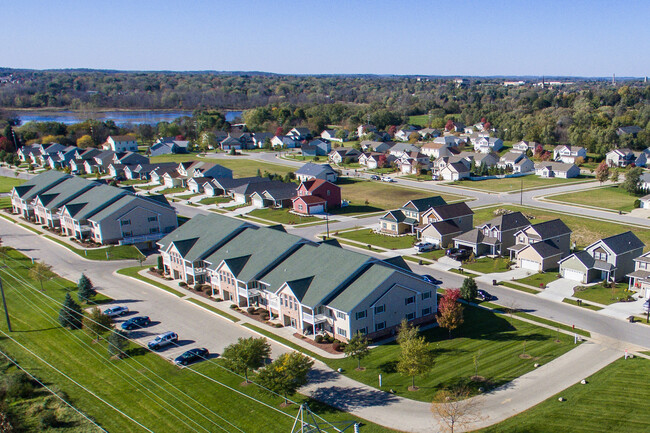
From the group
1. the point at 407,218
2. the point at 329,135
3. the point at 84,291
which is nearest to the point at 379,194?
the point at 407,218

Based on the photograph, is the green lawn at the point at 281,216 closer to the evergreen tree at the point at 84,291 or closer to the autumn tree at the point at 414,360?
the evergreen tree at the point at 84,291

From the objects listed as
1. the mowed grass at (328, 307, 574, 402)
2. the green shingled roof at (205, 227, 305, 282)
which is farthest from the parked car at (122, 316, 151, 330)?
the mowed grass at (328, 307, 574, 402)

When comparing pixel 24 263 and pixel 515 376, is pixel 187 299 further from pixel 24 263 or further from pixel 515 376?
pixel 515 376

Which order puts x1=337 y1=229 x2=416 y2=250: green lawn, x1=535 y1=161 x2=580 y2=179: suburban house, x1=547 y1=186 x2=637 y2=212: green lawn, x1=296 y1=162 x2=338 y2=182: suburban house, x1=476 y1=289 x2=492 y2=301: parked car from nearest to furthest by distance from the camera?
x1=476 y1=289 x2=492 y2=301: parked car, x1=337 y1=229 x2=416 y2=250: green lawn, x1=547 y1=186 x2=637 y2=212: green lawn, x1=296 y1=162 x2=338 y2=182: suburban house, x1=535 y1=161 x2=580 y2=179: suburban house

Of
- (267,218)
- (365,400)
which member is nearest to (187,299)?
(365,400)

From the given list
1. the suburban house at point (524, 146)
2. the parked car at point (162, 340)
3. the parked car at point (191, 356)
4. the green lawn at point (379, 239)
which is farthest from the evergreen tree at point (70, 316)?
the suburban house at point (524, 146)

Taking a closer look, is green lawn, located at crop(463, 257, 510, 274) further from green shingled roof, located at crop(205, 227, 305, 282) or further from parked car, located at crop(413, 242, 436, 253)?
green shingled roof, located at crop(205, 227, 305, 282)
